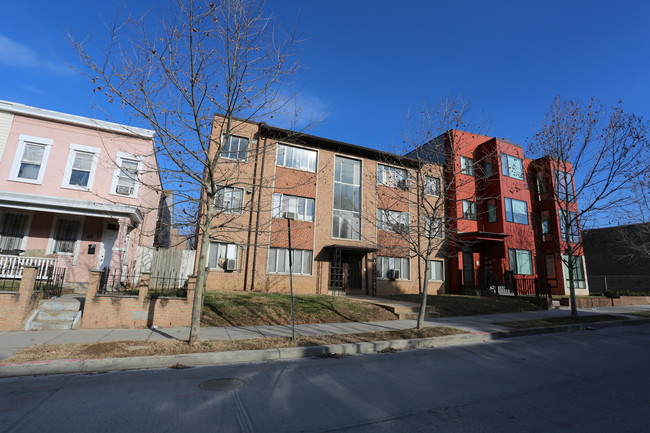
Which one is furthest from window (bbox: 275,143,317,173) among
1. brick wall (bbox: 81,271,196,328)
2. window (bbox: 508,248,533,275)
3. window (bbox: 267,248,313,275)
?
window (bbox: 508,248,533,275)

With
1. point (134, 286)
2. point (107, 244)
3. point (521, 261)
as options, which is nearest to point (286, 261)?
point (134, 286)

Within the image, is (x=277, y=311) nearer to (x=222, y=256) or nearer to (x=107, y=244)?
(x=222, y=256)

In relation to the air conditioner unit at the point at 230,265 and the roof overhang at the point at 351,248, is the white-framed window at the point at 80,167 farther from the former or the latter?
the roof overhang at the point at 351,248

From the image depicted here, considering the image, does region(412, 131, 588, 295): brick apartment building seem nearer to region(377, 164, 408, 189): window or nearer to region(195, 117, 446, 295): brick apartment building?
region(195, 117, 446, 295): brick apartment building

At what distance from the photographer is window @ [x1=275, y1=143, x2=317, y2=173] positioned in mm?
19281

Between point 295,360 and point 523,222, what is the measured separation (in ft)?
78.5

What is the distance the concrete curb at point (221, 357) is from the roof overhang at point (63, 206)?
819 centimetres

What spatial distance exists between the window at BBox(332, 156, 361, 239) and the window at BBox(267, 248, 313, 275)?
2304 mm

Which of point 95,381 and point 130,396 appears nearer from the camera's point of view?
point 130,396

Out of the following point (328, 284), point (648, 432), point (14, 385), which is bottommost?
point (14, 385)

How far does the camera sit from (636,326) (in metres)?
13.2

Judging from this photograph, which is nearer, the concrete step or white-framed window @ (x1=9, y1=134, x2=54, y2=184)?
the concrete step

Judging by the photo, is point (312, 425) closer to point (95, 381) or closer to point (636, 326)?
point (95, 381)

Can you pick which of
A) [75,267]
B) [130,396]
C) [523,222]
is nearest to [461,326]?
[130,396]
